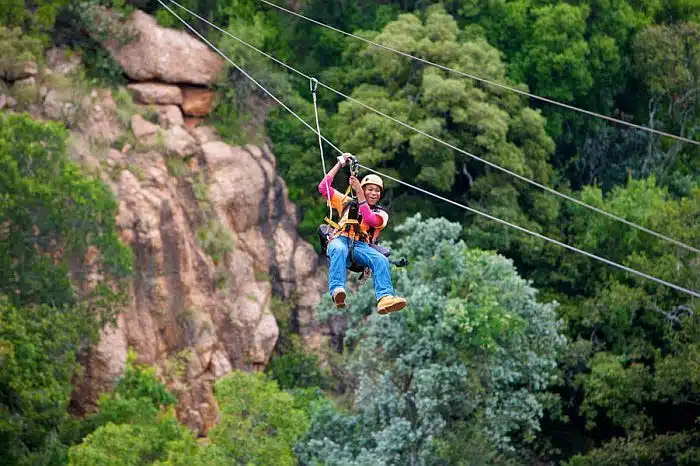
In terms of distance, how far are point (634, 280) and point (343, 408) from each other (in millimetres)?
7525

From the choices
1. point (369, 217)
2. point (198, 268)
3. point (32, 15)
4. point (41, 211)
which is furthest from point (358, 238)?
point (32, 15)

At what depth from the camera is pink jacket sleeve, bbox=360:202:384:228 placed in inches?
729

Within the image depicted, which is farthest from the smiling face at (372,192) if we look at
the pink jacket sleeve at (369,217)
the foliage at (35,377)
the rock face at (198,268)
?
the rock face at (198,268)

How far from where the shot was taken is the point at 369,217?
1859 cm

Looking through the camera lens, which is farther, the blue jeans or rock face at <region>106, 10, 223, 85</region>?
rock face at <region>106, 10, 223, 85</region>

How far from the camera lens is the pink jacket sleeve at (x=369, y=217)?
1852 centimetres

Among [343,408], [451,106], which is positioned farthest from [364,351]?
[451,106]

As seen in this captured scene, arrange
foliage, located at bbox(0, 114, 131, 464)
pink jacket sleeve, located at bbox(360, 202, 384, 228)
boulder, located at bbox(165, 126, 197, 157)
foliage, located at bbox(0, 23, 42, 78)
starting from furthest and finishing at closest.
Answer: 1. boulder, located at bbox(165, 126, 197, 157)
2. foliage, located at bbox(0, 23, 42, 78)
3. foliage, located at bbox(0, 114, 131, 464)
4. pink jacket sleeve, located at bbox(360, 202, 384, 228)

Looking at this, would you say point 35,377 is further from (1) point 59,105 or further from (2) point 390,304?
(2) point 390,304

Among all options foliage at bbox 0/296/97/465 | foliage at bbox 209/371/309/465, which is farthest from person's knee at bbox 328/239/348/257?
foliage at bbox 0/296/97/465

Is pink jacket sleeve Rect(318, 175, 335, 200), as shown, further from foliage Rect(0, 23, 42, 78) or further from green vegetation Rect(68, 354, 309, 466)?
foliage Rect(0, 23, 42, 78)

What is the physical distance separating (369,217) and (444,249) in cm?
1572

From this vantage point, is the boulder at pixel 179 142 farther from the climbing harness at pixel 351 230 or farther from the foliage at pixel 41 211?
the climbing harness at pixel 351 230

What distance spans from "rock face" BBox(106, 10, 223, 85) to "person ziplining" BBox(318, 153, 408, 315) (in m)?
19.1
